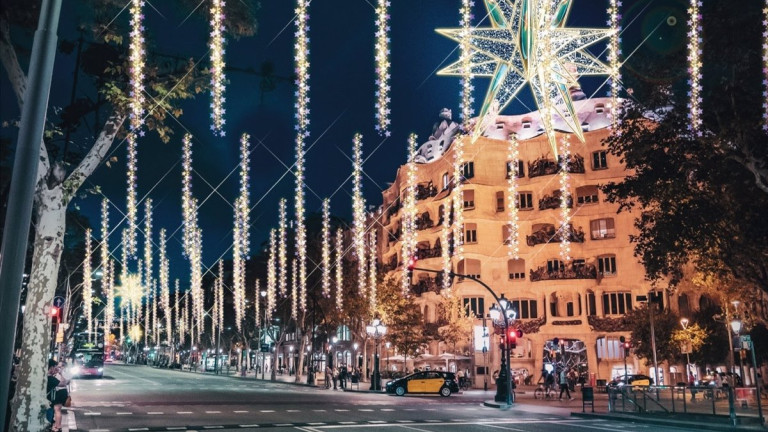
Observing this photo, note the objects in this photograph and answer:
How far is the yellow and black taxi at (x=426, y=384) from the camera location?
39812mm

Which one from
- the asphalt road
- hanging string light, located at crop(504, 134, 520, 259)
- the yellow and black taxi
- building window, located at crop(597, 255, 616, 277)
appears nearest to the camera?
the asphalt road

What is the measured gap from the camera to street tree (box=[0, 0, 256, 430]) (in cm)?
1312

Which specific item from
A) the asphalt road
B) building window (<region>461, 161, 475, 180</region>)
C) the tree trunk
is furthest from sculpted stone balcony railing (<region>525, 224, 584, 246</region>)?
the tree trunk

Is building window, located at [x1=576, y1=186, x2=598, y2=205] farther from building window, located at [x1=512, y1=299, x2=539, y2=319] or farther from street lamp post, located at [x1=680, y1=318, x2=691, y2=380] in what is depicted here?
street lamp post, located at [x1=680, y1=318, x2=691, y2=380]

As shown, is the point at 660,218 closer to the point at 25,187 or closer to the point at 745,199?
the point at 745,199

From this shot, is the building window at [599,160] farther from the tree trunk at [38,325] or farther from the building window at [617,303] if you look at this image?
the tree trunk at [38,325]

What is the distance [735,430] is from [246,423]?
48.9ft

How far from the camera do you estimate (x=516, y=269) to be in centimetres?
5925

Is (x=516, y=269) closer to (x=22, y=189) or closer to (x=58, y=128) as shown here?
(x=58, y=128)

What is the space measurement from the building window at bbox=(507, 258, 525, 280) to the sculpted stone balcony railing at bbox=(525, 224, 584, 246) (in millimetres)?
2265

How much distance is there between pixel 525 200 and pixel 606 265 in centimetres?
918

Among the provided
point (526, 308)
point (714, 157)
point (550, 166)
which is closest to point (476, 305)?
point (526, 308)

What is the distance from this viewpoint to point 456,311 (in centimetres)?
5412

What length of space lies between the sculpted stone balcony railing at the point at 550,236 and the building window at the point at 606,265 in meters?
2.39
